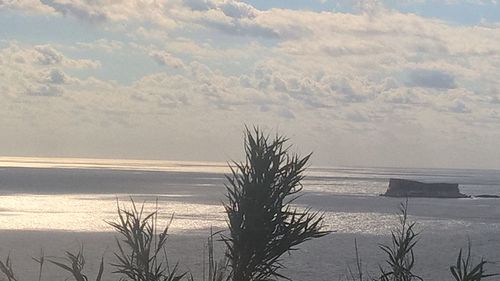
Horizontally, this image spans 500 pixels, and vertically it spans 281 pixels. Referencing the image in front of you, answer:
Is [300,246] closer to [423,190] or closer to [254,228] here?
[254,228]

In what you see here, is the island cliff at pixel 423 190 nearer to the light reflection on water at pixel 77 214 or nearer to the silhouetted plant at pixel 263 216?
the light reflection on water at pixel 77 214

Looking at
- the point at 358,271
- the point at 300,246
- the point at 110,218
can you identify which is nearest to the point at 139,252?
the point at 358,271

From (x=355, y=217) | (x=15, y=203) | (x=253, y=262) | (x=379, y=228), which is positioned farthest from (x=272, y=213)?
(x=15, y=203)

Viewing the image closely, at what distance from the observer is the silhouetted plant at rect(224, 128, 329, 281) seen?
22.4 feet

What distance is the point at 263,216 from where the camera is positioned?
686 cm

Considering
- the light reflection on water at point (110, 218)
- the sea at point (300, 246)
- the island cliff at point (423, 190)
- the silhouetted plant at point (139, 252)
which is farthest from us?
the island cliff at point (423, 190)

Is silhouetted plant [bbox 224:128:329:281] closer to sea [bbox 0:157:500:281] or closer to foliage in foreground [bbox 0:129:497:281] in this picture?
foliage in foreground [bbox 0:129:497:281]

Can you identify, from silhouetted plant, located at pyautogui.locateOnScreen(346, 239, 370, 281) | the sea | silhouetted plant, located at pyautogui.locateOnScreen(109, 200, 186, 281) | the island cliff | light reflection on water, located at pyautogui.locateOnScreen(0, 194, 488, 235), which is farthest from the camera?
the island cliff

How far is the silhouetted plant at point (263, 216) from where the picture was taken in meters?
6.82

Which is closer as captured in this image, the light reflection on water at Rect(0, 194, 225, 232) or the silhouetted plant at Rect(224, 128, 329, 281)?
the silhouetted plant at Rect(224, 128, 329, 281)

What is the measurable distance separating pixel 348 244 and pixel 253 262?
45.8 meters

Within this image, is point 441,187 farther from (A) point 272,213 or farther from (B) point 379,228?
(A) point 272,213

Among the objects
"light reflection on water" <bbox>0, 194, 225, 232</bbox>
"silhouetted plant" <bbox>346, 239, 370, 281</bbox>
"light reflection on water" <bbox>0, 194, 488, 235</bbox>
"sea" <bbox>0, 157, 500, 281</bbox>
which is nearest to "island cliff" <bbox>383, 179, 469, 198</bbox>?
"sea" <bbox>0, 157, 500, 281</bbox>

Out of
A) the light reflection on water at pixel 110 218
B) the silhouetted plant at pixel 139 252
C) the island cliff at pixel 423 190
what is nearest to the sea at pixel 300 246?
the light reflection on water at pixel 110 218
